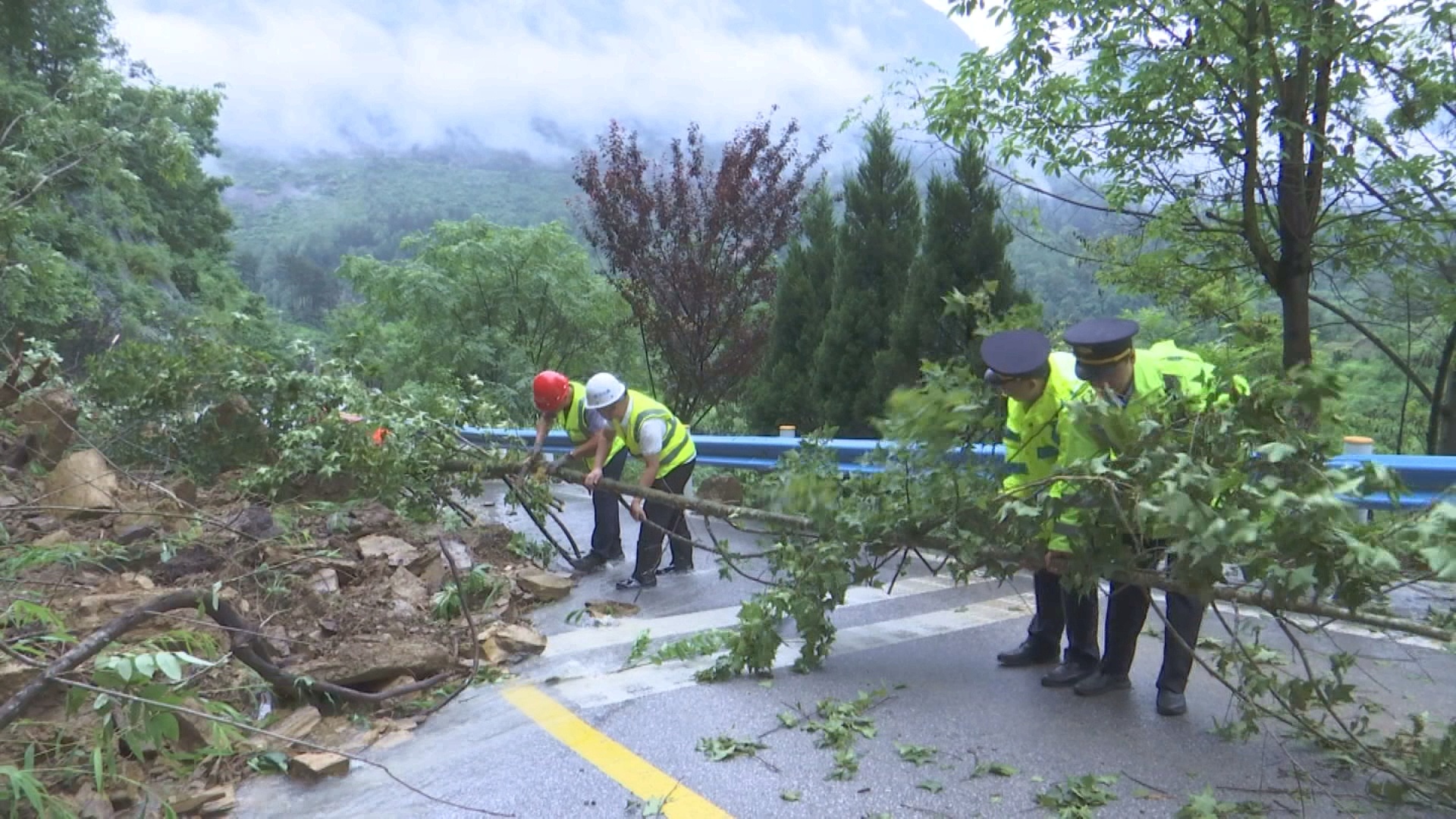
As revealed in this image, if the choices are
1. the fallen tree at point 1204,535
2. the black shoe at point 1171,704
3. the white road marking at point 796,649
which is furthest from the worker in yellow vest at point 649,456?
the black shoe at point 1171,704

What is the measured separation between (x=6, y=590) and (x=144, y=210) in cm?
1976

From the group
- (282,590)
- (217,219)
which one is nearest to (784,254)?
(282,590)

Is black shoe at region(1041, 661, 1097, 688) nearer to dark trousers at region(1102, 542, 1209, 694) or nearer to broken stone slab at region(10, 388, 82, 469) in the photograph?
dark trousers at region(1102, 542, 1209, 694)

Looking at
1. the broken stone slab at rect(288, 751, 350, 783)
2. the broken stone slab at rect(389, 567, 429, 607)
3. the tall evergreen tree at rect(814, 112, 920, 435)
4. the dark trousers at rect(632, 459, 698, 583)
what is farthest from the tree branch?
the broken stone slab at rect(288, 751, 350, 783)

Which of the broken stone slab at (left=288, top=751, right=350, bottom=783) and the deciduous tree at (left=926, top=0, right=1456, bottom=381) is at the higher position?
the deciduous tree at (left=926, top=0, right=1456, bottom=381)

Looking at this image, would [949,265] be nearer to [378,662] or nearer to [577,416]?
[577,416]

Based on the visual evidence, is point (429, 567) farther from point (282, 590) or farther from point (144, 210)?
point (144, 210)

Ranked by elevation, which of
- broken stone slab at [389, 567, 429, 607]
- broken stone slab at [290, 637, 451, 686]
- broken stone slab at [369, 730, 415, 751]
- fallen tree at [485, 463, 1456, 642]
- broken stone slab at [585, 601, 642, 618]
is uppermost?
fallen tree at [485, 463, 1456, 642]

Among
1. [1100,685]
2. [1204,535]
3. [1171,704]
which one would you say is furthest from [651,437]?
[1204,535]

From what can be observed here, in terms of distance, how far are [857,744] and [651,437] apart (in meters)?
3.19

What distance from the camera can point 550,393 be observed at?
7105 mm

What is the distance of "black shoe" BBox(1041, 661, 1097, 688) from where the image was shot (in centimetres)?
409

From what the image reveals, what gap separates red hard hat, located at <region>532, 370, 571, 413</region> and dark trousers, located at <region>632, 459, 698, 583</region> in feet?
3.19

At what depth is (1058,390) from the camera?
3879 millimetres
